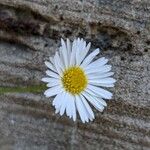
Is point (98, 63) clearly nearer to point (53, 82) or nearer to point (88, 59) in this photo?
point (88, 59)

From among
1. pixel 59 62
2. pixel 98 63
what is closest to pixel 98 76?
pixel 98 63

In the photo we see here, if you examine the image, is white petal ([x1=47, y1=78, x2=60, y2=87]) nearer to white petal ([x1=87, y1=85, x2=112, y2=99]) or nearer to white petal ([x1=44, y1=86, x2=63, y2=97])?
white petal ([x1=44, y1=86, x2=63, y2=97])

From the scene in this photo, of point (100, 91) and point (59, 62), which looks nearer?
point (59, 62)

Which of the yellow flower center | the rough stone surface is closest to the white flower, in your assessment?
the yellow flower center

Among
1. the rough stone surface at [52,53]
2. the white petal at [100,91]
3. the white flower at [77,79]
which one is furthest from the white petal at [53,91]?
the rough stone surface at [52,53]

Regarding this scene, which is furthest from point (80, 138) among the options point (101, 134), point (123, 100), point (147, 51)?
point (147, 51)

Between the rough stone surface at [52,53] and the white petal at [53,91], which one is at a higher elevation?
the rough stone surface at [52,53]

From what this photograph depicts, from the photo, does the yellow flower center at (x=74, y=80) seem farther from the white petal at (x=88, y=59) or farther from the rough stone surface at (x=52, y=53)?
the rough stone surface at (x=52, y=53)
